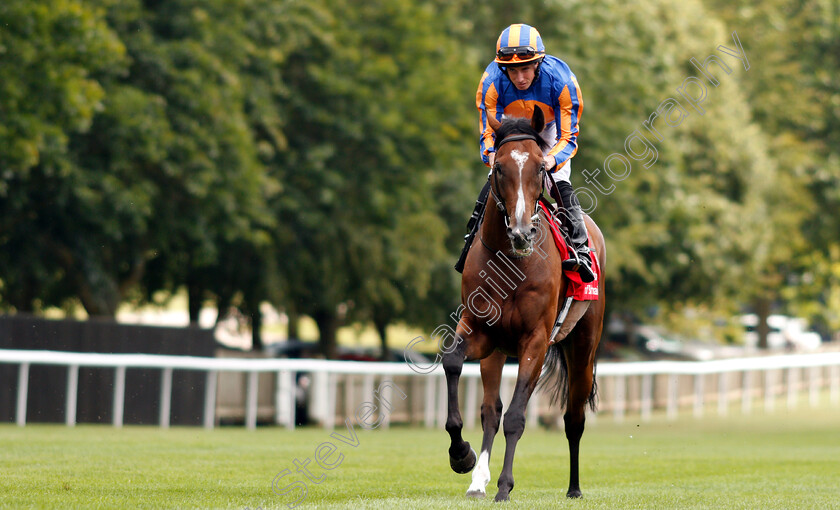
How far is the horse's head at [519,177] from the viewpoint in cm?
759

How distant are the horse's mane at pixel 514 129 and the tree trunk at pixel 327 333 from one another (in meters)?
20.9

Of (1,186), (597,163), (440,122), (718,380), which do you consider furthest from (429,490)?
(718,380)

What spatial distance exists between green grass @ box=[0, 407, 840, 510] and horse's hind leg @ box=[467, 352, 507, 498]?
0.16 metres

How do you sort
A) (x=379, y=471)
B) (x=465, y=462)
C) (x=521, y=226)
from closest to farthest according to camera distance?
1. (x=521, y=226)
2. (x=465, y=462)
3. (x=379, y=471)

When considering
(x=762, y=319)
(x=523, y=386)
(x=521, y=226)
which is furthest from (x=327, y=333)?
(x=521, y=226)

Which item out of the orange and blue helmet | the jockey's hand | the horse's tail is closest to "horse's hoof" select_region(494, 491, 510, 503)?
the jockey's hand

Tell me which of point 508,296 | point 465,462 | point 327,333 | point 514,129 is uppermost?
point 514,129

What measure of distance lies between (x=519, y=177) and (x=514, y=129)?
46cm

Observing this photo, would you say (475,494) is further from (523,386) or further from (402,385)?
(402,385)

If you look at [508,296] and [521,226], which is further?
[508,296]

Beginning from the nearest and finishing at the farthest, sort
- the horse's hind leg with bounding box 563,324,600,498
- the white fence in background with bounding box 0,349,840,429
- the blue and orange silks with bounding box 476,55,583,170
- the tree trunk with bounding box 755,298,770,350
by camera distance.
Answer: the blue and orange silks with bounding box 476,55,583,170 → the horse's hind leg with bounding box 563,324,600,498 → the white fence in background with bounding box 0,349,840,429 → the tree trunk with bounding box 755,298,770,350

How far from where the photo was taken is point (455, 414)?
787cm

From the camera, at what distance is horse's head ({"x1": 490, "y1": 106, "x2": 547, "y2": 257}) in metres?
7.59

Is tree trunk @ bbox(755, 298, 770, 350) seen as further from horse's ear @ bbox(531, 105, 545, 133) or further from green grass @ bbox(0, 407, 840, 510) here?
horse's ear @ bbox(531, 105, 545, 133)
